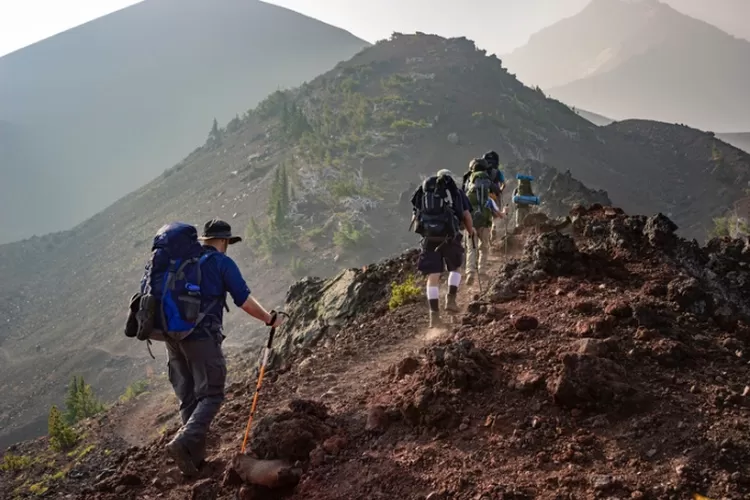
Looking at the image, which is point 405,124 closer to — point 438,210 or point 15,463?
point 15,463

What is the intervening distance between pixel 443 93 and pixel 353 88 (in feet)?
43.8

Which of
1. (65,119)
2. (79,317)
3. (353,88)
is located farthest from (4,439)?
(65,119)

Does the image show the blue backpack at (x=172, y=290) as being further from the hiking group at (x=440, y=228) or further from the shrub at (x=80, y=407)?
the shrub at (x=80, y=407)

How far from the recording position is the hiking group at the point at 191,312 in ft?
14.8

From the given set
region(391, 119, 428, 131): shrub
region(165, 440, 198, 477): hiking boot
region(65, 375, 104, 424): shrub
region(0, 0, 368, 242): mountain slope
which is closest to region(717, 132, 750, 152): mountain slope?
region(391, 119, 428, 131): shrub

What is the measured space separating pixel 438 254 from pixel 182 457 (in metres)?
4.13

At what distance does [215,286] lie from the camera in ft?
15.4

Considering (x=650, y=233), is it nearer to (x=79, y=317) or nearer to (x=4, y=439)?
(x=4, y=439)

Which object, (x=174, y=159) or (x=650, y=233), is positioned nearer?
(x=650, y=233)

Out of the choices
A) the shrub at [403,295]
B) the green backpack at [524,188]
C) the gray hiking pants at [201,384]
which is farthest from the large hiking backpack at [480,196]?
the gray hiking pants at [201,384]

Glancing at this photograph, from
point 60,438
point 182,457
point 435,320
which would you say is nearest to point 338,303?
point 435,320

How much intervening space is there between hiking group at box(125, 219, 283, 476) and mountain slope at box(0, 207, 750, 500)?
0.45m

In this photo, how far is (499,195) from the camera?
10.1 metres

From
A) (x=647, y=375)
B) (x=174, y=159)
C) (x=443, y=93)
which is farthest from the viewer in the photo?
(x=174, y=159)
